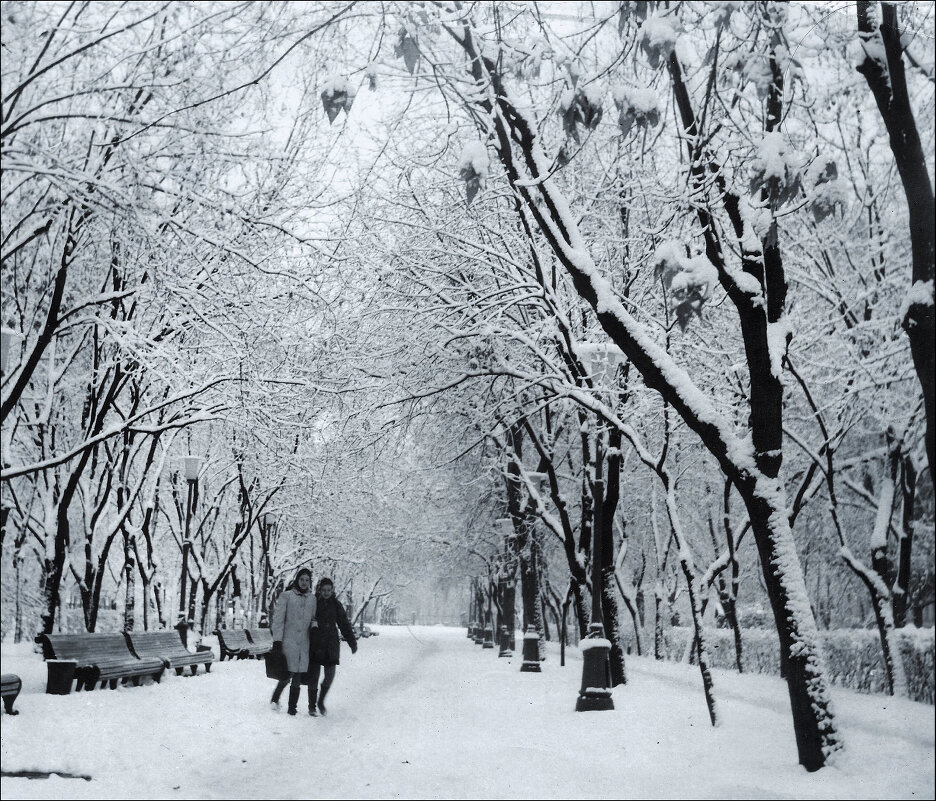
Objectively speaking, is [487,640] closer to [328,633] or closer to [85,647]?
[85,647]

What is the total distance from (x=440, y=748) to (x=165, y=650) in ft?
32.2

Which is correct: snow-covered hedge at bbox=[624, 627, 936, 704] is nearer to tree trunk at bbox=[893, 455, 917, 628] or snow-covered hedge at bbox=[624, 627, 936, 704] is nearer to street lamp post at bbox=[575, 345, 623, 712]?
tree trunk at bbox=[893, 455, 917, 628]

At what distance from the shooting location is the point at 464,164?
207 inches

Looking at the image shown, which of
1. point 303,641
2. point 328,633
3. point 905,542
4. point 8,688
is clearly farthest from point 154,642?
point 905,542

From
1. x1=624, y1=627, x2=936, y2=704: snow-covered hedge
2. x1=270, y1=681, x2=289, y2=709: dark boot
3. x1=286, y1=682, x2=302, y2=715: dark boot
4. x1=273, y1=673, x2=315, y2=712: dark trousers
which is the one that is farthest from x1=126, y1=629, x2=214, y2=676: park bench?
x1=624, y1=627, x2=936, y2=704: snow-covered hedge

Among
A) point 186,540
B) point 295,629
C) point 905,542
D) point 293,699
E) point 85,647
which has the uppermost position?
point 186,540

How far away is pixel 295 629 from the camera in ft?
35.5

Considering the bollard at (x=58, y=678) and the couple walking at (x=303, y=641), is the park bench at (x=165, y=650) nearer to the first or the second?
the bollard at (x=58, y=678)

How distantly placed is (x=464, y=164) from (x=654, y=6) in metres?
1.48

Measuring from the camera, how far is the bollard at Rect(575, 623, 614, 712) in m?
11.1

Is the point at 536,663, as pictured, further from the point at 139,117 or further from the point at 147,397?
the point at 139,117

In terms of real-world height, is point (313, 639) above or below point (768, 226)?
below

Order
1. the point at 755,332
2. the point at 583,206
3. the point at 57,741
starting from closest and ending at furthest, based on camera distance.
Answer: the point at 755,332 → the point at 57,741 → the point at 583,206

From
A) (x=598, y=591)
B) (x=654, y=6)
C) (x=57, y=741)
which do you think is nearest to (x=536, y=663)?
(x=598, y=591)
